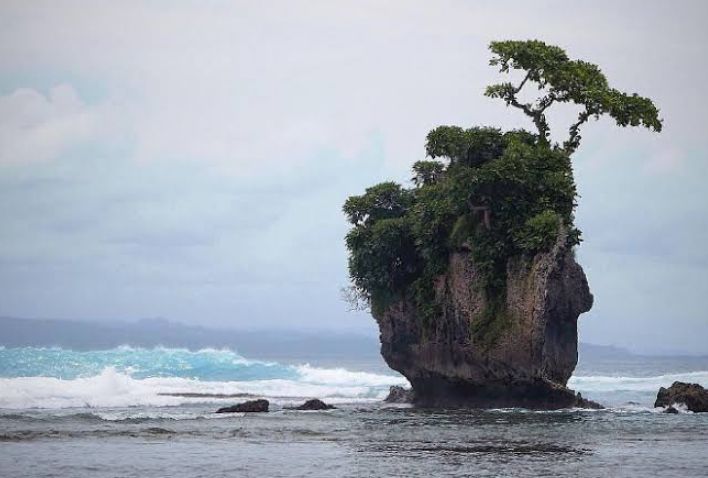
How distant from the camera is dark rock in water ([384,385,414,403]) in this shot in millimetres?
51759

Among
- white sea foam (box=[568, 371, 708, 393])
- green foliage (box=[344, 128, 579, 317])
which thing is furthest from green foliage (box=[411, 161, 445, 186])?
white sea foam (box=[568, 371, 708, 393])

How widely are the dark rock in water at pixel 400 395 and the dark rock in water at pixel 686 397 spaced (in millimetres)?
10434

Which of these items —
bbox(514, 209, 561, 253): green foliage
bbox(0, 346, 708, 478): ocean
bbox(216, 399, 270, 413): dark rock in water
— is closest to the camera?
bbox(0, 346, 708, 478): ocean

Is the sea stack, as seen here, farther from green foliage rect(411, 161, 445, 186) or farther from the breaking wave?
the breaking wave

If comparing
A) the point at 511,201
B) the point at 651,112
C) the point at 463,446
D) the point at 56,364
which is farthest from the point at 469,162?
the point at 56,364

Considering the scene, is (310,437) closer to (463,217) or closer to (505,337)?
(505,337)

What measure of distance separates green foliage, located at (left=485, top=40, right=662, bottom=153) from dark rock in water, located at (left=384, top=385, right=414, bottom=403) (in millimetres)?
12225

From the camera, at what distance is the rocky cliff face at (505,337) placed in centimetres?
4328

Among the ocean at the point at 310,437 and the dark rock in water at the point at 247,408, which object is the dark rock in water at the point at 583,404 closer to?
the ocean at the point at 310,437

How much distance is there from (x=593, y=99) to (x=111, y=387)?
83.1ft

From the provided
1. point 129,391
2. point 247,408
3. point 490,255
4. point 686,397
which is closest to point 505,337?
point 490,255

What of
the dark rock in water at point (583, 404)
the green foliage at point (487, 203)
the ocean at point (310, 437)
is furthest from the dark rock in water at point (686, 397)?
the green foliage at point (487, 203)

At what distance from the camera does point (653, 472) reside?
2889 centimetres

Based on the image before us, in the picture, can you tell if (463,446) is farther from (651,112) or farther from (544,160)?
(651,112)
